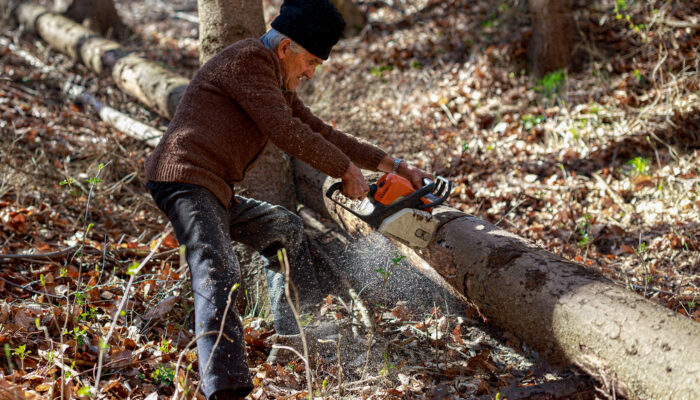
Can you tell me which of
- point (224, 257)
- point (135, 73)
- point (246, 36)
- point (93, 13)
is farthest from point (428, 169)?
point (93, 13)

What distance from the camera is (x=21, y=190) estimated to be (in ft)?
15.3

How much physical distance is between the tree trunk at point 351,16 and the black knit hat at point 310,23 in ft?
21.7

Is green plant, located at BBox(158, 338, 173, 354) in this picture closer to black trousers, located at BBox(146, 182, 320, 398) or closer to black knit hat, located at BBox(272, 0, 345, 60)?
black trousers, located at BBox(146, 182, 320, 398)

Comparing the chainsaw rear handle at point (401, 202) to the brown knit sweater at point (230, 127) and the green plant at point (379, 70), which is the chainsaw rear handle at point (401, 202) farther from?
the green plant at point (379, 70)

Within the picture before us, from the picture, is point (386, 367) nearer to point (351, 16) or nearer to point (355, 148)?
point (355, 148)

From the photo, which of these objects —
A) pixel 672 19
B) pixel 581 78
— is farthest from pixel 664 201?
pixel 672 19

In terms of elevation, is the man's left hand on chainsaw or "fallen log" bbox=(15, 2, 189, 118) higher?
"fallen log" bbox=(15, 2, 189, 118)

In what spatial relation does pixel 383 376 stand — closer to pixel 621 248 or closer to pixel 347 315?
pixel 347 315

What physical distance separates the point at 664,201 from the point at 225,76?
385 centimetres

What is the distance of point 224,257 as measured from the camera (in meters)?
2.83

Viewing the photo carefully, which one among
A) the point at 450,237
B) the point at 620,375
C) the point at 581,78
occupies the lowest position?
the point at 620,375

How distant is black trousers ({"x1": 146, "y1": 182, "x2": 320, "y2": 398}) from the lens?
99.8 inches

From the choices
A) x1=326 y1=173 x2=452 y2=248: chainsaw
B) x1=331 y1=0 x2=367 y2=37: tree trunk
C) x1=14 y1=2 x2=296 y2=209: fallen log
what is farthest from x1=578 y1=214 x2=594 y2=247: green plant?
x1=331 y1=0 x2=367 y2=37: tree trunk

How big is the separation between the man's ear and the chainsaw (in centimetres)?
81
